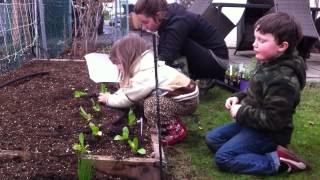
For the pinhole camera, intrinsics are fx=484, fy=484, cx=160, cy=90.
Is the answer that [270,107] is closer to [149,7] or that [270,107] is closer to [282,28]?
[282,28]

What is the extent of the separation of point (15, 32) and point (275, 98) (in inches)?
132

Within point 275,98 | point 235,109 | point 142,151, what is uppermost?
point 275,98

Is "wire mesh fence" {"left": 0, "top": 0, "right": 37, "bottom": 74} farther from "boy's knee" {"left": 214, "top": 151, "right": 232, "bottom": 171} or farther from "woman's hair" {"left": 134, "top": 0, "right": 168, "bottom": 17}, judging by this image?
"boy's knee" {"left": 214, "top": 151, "right": 232, "bottom": 171}

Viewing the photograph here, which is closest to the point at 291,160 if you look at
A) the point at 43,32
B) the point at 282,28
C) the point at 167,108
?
the point at 282,28

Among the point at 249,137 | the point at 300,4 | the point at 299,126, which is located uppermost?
the point at 300,4

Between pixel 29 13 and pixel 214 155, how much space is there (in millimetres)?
3514

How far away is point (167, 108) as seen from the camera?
118 inches

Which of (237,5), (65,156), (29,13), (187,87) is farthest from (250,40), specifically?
(65,156)

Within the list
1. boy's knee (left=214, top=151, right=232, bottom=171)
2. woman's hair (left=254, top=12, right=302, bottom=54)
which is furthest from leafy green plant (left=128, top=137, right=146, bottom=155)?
woman's hair (left=254, top=12, right=302, bottom=54)

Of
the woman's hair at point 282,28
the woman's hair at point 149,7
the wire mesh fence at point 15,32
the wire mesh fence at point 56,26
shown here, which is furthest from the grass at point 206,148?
the wire mesh fence at point 56,26

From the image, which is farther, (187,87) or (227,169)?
(187,87)

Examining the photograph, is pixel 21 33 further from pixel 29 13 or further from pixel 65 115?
pixel 65 115

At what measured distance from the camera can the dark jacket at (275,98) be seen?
8.19 feet

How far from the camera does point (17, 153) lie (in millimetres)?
2393
